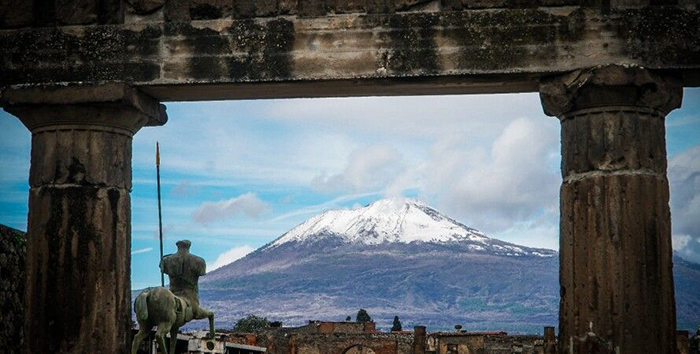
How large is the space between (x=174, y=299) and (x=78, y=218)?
450 centimetres

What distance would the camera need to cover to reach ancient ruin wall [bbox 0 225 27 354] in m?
14.3

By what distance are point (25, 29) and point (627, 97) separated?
565 centimetres

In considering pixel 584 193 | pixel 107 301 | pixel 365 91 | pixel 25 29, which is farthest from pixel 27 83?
pixel 584 193

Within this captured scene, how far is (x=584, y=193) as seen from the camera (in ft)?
32.7

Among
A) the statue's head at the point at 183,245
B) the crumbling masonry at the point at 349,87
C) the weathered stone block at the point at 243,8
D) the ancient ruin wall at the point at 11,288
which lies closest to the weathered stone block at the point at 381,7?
the crumbling masonry at the point at 349,87

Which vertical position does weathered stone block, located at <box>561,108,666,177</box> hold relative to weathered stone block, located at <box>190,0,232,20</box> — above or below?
below

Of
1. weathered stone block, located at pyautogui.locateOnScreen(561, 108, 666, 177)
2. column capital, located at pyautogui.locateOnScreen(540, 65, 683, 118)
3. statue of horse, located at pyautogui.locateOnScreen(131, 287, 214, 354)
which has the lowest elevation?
statue of horse, located at pyautogui.locateOnScreen(131, 287, 214, 354)

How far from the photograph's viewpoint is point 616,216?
9.82 meters

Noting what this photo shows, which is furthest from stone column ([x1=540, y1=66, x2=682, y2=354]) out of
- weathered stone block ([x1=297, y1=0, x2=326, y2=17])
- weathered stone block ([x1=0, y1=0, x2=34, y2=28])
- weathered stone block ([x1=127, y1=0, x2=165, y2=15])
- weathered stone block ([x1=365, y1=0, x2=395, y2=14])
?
weathered stone block ([x1=0, y1=0, x2=34, y2=28])

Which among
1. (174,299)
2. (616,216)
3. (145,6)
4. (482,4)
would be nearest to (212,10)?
(145,6)

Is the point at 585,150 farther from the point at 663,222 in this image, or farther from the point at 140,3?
the point at 140,3

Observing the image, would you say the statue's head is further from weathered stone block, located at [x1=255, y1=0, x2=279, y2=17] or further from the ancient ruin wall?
weathered stone block, located at [x1=255, y1=0, x2=279, y2=17]

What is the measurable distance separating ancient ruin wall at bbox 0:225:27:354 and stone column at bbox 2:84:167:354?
3.89m

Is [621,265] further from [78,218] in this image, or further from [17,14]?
[17,14]
